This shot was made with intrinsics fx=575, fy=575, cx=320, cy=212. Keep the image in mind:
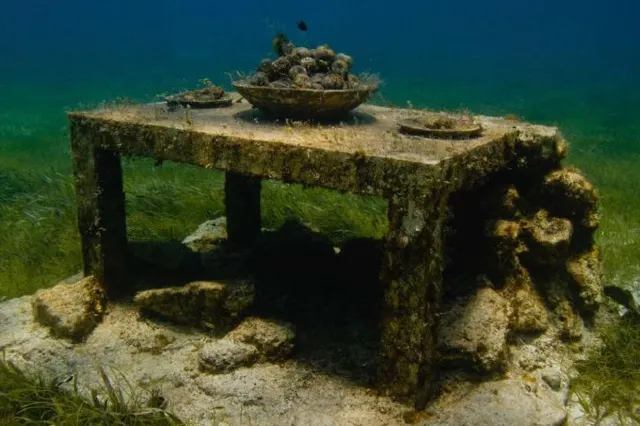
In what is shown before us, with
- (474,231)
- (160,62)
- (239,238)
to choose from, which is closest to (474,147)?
(474,231)

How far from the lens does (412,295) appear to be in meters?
4.02

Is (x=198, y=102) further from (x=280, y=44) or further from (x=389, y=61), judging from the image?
(x=389, y=61)

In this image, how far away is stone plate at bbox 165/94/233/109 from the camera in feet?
19.9

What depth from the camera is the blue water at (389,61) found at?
23844mm

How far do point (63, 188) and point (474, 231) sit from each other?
7.23 metres

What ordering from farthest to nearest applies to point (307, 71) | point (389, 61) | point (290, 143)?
point (389, 61) < point (307, 71) < point (290, 143)

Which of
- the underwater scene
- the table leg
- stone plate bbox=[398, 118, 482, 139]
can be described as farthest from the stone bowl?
the table leg

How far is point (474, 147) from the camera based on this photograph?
430 centimetres

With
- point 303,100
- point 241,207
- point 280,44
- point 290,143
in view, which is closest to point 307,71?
point 303,100

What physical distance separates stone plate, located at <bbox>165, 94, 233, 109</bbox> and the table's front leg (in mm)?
3027

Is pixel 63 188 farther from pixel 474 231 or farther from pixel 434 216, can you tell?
pixel 434 216

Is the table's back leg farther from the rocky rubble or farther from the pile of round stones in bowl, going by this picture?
the pile of round stones in bowl

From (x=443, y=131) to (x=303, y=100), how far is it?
1258mm

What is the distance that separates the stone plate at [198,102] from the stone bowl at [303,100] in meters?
0.88
